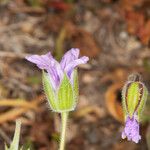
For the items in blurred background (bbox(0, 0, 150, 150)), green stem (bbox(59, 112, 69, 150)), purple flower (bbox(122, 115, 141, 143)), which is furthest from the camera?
blurred background (bbox(0, 0, 150, 150))

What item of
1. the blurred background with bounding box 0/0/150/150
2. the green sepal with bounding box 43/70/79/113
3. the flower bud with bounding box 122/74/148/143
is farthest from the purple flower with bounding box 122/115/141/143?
the blurred background with bounding box 0/0/150/150

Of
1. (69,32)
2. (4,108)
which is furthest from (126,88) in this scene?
(69,32)

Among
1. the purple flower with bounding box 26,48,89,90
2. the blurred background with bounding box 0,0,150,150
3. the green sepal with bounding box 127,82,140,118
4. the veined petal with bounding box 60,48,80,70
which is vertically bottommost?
the green sepal with bounding box 127,82,140,118

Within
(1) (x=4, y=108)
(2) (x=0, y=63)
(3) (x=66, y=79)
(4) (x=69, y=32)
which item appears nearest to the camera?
(3) (x=66, y=79)

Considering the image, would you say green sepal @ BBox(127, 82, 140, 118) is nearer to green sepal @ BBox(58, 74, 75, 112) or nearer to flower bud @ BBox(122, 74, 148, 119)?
flower bud @ BBox(122, 74, 148, 119)

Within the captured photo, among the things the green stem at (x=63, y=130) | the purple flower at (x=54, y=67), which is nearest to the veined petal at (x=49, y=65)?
the purple flower at (x=54, y=67)

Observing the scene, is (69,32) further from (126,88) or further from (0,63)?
(126,88)

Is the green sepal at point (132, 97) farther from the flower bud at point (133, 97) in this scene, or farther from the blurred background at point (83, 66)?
the blurred background at point (83, 66)
